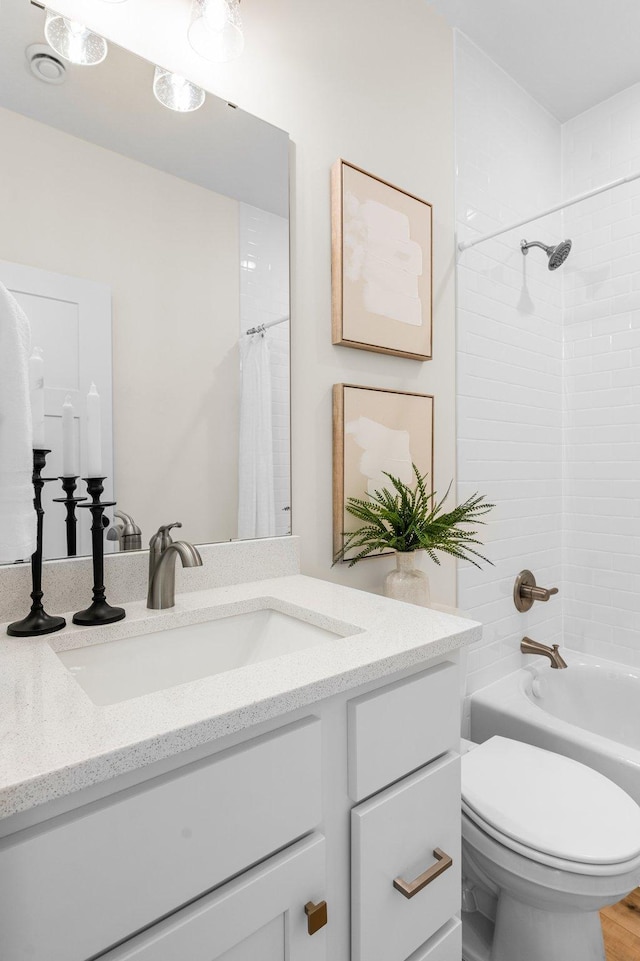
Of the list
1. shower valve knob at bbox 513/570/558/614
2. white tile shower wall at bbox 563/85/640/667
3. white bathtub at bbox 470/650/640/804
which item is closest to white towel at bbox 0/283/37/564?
white bathtub at bbox 470/650/640/804

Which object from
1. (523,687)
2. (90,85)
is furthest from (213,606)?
(523,687)

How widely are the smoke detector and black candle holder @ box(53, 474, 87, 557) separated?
2.48ft

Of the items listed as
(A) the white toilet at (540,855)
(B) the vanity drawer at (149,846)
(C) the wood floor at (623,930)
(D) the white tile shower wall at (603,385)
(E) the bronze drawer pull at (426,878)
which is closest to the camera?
(B) the vanity drawer at (149,846)

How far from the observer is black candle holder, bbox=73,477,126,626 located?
36.6 inches

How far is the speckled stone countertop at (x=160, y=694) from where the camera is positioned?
0.51m

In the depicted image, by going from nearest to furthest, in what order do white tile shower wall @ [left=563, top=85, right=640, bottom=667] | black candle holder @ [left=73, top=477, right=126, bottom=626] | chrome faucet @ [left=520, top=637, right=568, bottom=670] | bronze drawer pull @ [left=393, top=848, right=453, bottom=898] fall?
1. bronze drawer pull @ [left=393, top=848, right=453, bottom=898]
2. black candle holder @ [left=73, top=477, right=126, bottom=626]
3. chrome faucet @ [left=520, top=637, right=568, bottom=670]
4. white tile shower wall @ [left=563, top=85, right=640, bottom=667]

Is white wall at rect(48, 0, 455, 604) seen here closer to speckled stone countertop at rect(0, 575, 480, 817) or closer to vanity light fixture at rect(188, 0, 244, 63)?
vanity light fixture at rect(188, 0, 244, 63)

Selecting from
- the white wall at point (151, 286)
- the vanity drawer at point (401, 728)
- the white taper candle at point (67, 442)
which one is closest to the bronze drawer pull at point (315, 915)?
the vanity drawer at point (401, 728)

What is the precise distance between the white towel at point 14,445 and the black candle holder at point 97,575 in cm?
23

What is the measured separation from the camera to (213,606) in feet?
3.45

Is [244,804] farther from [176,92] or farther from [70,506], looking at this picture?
[176,92]

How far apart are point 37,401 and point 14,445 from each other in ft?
0.66

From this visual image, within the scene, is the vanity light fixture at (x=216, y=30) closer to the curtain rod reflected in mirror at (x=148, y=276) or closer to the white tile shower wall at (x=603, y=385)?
the curtain rod reflected in mirror at (x=148, y=276)

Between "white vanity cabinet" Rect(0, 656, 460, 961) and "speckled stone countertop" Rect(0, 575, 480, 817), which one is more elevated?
"speckled stone countertop" Rect(0, 575, 480, 817)
